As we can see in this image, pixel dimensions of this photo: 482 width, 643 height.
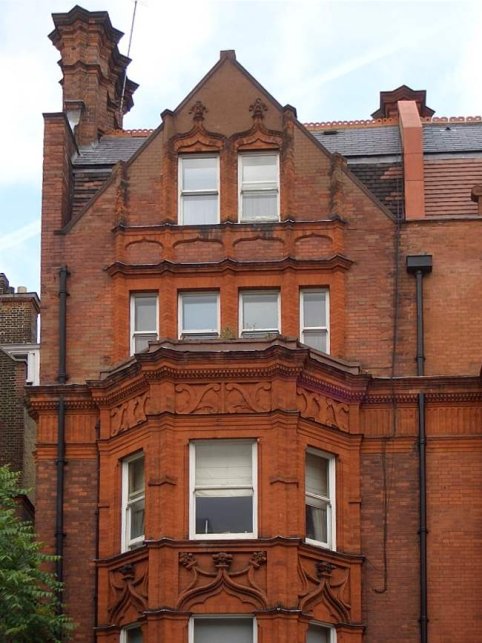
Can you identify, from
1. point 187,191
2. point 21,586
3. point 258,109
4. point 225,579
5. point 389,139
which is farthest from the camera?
point 389,139

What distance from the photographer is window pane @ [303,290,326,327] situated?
136ft

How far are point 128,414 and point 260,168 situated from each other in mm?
6933

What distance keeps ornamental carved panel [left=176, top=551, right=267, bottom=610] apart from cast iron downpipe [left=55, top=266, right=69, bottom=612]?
263 centimetres

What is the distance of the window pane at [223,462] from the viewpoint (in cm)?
3862

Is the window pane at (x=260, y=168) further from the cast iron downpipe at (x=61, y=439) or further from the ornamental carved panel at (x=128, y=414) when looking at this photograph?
the ornamental carved panel at (x=128, y=414)

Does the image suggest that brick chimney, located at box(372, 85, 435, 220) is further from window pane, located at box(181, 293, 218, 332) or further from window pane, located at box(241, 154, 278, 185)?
window pane, located at box(181, 293, 218, 332)

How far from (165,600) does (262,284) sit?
7.94 m

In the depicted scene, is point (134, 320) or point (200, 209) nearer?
point (134, 320)

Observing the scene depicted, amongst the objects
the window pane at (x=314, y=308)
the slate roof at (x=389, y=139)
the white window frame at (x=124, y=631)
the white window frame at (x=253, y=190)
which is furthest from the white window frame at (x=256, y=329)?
the white window frame at (x=124, y=631)

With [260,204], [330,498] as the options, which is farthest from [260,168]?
[330,498]

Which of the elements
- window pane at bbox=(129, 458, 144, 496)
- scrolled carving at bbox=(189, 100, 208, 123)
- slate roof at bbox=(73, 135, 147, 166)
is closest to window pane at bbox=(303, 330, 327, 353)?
window pane at bbox=(129, 458, 144, 496)

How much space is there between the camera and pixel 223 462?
3884 centimetres

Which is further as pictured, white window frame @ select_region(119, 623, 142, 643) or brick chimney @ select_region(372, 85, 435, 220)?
brick chimney @ select_region(372, 85, 435, 220)

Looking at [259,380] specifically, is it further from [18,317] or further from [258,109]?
[18,317]
